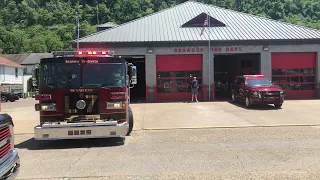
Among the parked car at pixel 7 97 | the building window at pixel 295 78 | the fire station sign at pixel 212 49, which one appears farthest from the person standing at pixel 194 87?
the parked car at pixel 7 97

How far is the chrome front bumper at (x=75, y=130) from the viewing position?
9.71 m

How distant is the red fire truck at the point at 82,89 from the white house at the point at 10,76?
1667 inches

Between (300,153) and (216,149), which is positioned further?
(216,149)

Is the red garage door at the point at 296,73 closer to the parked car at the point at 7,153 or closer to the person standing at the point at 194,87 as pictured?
the person standing at the point at 194,87

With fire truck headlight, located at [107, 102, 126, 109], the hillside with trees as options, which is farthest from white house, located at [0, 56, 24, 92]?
fire truck headlight, located at [107, 102, 126, 109]

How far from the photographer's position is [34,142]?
11.3m

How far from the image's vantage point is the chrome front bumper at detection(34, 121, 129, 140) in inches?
→ 382

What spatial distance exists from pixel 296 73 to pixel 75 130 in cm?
2144

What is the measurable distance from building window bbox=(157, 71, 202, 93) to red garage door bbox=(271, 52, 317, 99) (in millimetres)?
6211

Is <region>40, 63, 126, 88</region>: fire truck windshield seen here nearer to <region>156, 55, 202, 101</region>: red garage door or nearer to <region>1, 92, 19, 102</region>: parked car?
<region>156, 55, 202, 101</region>: red garage door

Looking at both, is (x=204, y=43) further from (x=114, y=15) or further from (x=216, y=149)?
(x=114, y=15)

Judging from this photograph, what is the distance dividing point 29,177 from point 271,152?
5.43 metres

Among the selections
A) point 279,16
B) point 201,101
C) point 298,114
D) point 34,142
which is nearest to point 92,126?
point 34,142

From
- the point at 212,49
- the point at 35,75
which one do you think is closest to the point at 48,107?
the point at 35,75
